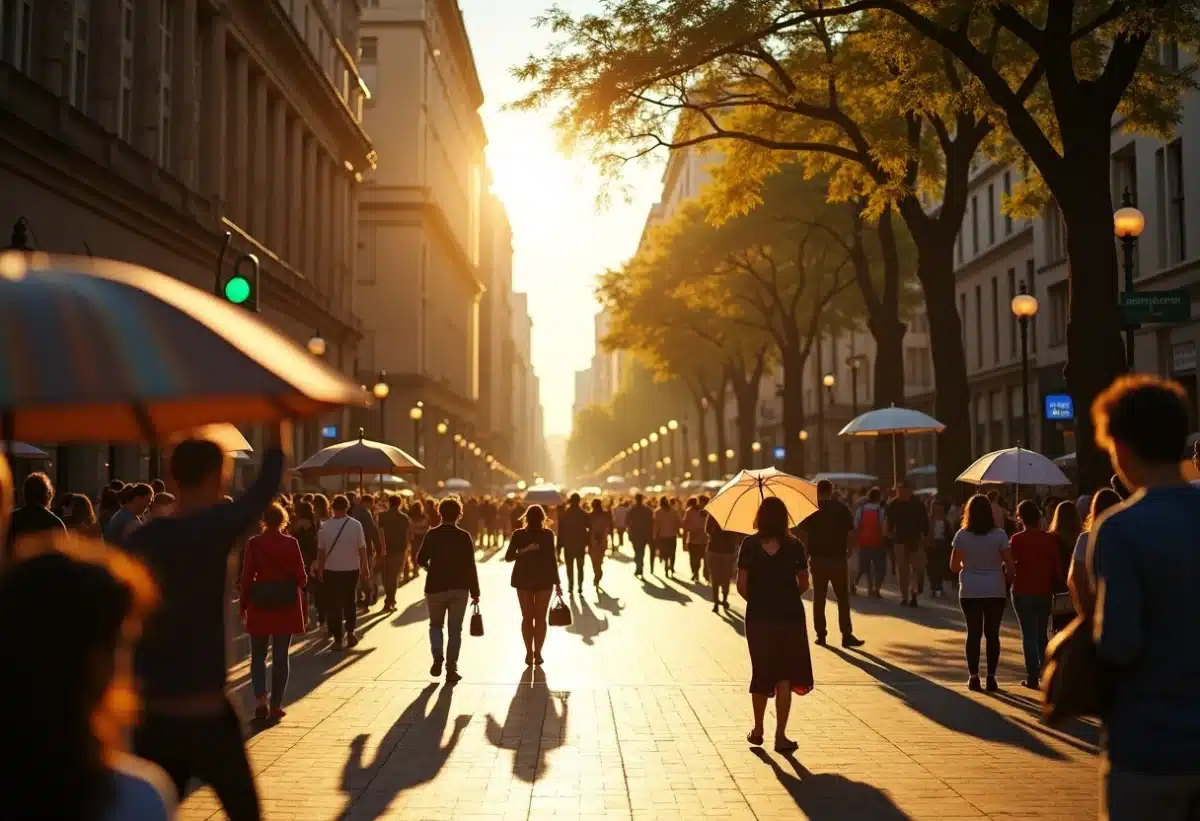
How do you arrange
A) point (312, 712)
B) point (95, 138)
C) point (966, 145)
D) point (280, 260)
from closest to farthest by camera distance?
point (312, 712)
point (966, 145)
point (95, 138)
point (280, 260)

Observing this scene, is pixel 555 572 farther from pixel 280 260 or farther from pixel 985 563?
pixel 280 260

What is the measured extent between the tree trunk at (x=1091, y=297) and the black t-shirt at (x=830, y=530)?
3.73 metres

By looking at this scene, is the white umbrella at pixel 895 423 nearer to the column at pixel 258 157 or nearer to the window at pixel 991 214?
the column at pixel 258 157

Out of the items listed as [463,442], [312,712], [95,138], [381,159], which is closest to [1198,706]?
[312,712]

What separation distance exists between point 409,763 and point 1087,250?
32.3 ft

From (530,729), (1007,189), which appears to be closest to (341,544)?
(530,729)

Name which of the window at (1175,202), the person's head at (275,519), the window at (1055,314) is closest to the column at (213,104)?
the window at (1175,202)

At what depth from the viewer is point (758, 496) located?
14.9 m

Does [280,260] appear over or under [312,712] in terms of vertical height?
over

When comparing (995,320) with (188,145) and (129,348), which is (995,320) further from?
(129,348)

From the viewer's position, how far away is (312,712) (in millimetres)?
12617

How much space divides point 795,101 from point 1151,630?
20604mm

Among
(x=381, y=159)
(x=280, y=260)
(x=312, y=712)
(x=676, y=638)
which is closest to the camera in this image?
(x=312, y=712)

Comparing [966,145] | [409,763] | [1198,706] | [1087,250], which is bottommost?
[409,763]
